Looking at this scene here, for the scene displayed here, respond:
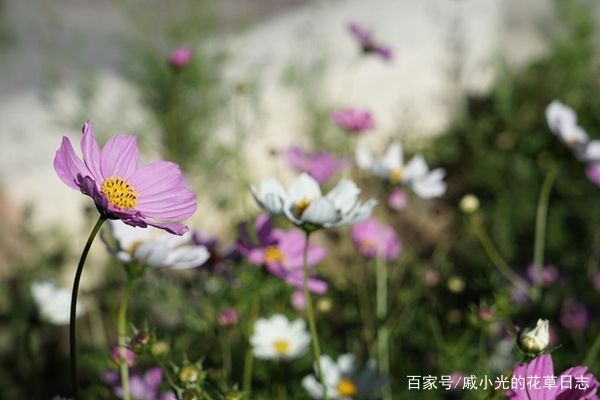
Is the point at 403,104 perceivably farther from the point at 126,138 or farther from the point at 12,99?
the point at 126,138

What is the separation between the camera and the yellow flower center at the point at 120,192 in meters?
0.54

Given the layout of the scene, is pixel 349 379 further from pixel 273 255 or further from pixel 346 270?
pixel 346 270

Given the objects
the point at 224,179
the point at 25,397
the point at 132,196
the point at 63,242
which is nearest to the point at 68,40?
the point at 224,179

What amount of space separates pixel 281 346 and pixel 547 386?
1.60 ft

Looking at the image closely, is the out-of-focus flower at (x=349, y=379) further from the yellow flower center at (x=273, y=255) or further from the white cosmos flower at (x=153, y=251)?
the white cosmos flower at (x=153, y=251)

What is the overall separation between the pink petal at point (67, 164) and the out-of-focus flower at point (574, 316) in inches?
44.2

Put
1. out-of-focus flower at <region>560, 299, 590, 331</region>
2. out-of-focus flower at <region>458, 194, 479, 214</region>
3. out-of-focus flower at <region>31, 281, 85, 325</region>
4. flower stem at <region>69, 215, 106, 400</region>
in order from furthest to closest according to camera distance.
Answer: out-of-focus flower at <region>560, 299, 590, 331</region> < out-of-focus flower at <region>458, 194, 479, 214</region> < out-of-focus flower at <region>31, 281, 85, 325</region> < flower stem at <region>69, 215, 106, 400</region>

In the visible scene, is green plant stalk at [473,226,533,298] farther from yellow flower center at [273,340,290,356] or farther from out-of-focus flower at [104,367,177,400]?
out-of-focus flower at [104,367,177,400]

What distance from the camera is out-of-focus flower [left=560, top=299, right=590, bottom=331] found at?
1.39m

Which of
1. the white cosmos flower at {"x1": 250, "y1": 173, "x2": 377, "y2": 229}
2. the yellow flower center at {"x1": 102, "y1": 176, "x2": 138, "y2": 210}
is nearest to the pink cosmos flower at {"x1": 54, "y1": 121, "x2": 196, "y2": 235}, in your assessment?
the yellow flower center at {"x1": 102, "y1": 176, "x2": 138, "y2": 210}

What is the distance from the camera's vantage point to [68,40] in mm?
2701

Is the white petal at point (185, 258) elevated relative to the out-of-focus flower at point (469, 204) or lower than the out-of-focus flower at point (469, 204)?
lower

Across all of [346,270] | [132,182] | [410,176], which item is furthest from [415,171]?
[346,270]

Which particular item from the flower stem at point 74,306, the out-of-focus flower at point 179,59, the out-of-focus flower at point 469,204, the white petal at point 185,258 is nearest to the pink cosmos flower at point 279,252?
the white petal at point 185,258
